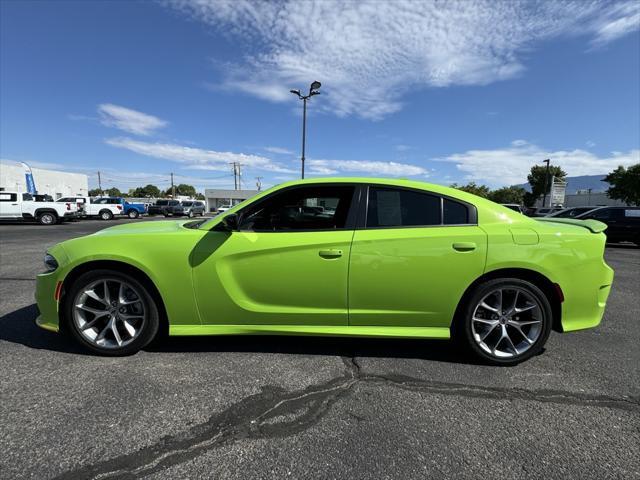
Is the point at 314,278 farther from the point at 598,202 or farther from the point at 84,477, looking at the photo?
the point at 598,202

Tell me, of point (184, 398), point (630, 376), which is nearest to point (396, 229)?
point (184, 398)

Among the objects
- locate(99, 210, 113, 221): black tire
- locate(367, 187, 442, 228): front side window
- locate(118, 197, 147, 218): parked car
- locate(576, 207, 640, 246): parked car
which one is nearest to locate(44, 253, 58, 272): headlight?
locate(367, 187, 442, 228): front side window

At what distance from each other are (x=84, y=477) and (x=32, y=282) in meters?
5.12

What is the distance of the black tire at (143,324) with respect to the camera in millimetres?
2941

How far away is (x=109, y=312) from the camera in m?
3.00

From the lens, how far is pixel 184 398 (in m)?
2.42

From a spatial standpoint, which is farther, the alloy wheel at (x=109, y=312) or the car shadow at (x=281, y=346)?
the car shadow at (x=281, y=346)

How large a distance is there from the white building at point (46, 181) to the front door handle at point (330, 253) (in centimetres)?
4206

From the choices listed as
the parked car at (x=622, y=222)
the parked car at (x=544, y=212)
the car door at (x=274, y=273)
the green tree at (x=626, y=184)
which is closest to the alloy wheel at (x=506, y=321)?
the car door at (x=274, y=273)

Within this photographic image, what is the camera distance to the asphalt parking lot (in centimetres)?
186

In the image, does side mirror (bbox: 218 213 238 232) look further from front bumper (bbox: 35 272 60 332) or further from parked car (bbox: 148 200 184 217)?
parked car (bbox: 148 200 184 217)

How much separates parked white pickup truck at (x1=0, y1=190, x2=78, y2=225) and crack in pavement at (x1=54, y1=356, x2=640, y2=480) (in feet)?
77.9

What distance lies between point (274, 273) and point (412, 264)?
43.5 inches

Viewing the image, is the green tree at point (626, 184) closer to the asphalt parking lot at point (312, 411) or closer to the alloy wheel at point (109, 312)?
the asphalt parking lot at point (312, 411)
